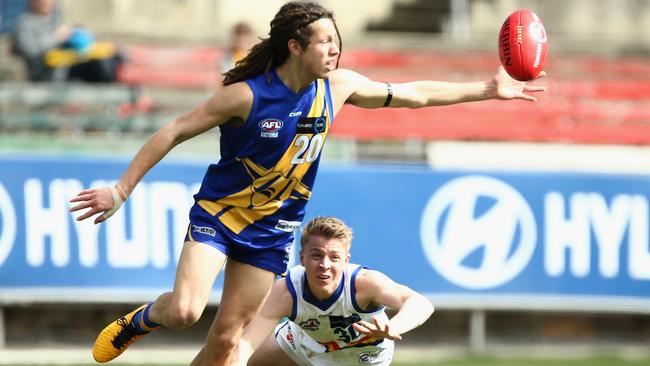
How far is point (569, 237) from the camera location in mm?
10445

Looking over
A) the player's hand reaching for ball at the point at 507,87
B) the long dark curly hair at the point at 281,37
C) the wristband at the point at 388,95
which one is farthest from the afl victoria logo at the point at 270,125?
the player's hand reaching for ball at the point at 507,87

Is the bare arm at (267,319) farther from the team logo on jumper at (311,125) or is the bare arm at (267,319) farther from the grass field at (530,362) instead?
the grass field at (530,362)

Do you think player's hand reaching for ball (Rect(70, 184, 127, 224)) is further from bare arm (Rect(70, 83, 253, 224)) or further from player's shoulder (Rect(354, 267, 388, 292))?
player's shoulder (Rect(354, 267, 388, 292))

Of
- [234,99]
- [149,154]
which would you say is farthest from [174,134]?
[234,99]

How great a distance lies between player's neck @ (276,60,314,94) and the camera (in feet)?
19.6

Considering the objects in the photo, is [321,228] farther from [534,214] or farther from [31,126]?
[31,126]

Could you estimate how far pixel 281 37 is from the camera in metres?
5.96

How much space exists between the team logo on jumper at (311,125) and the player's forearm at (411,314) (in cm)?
95

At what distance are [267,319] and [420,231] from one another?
13.2 feet

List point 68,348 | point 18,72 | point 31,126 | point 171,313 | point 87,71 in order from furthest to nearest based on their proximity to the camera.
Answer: point 18,72, point 87,71, point 31,126, point 68,348, point 171,313

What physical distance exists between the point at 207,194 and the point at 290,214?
434 mm

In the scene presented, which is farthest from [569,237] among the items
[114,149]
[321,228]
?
[321,228]

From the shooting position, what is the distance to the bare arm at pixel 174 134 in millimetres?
5879

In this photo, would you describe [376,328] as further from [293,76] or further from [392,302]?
[293,76]
